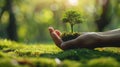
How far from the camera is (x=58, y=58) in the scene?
328 inches

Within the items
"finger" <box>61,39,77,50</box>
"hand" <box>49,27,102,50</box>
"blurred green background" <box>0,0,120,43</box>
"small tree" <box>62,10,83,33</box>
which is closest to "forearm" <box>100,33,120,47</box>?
"hand" <box>49,27,102,50</box>

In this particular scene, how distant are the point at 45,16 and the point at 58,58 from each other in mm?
31157

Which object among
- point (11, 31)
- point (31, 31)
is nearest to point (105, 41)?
point (11, 31)

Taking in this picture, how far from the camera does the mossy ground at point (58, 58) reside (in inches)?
239

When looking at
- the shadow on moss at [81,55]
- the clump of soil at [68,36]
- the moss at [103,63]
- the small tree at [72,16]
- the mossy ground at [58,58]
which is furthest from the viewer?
the small tree at [72,16]

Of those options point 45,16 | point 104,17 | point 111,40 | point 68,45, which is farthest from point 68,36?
point 45,16

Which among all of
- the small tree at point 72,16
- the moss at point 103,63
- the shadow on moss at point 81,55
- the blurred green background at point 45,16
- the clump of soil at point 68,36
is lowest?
the blurred green background at point 45,16

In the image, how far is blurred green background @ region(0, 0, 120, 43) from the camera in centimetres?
2128

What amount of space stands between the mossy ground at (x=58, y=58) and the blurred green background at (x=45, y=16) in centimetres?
241

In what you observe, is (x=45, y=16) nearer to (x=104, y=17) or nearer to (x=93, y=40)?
(x=104, y=17)

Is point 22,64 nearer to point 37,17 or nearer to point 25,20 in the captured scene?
point 25,20

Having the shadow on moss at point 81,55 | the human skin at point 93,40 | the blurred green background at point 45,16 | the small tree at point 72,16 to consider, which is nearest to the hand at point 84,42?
the human skin at point 93,40

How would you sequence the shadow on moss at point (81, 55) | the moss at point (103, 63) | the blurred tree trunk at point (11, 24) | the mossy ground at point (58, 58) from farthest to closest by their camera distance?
the blurred tree trunk at point (11, 24) → the shadow on moss at point (81, 55) → the mossy ground at point (58, 58) → the moss at point (103, 63)

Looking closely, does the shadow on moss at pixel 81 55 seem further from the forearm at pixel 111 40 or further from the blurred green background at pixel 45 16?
the blurred green background at pixel 45 16
